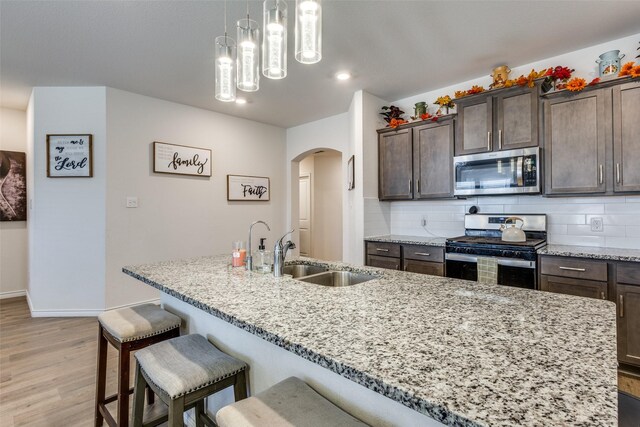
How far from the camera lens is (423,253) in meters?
3.21

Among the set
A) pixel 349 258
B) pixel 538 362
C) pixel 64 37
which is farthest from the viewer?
pixel 349 258

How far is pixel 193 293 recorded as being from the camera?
1370 mm

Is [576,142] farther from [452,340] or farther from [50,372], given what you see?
[50,372]

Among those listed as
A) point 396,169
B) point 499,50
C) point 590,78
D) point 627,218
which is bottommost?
point 627,218

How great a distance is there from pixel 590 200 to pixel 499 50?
1507mm

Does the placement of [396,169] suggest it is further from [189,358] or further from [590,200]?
[189,358]

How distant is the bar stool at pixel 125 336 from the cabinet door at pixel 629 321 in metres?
2.87

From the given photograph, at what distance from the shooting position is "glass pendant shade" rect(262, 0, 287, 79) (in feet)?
4.52

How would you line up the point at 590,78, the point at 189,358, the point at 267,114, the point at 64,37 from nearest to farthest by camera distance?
the point at 189,358 < the point at 64,37 < the point at 590,78 < the point at 267,114

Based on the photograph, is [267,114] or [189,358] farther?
[267,114]

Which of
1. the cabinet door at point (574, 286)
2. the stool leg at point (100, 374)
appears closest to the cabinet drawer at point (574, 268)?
the cabinet door at point (574, 286)

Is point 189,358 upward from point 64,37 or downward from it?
downward

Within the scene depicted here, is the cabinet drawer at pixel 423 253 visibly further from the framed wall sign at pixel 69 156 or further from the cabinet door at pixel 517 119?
the framed wall sign at pixel 69 156

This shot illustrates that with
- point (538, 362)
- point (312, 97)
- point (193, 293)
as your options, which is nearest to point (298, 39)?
point (193, 293)
